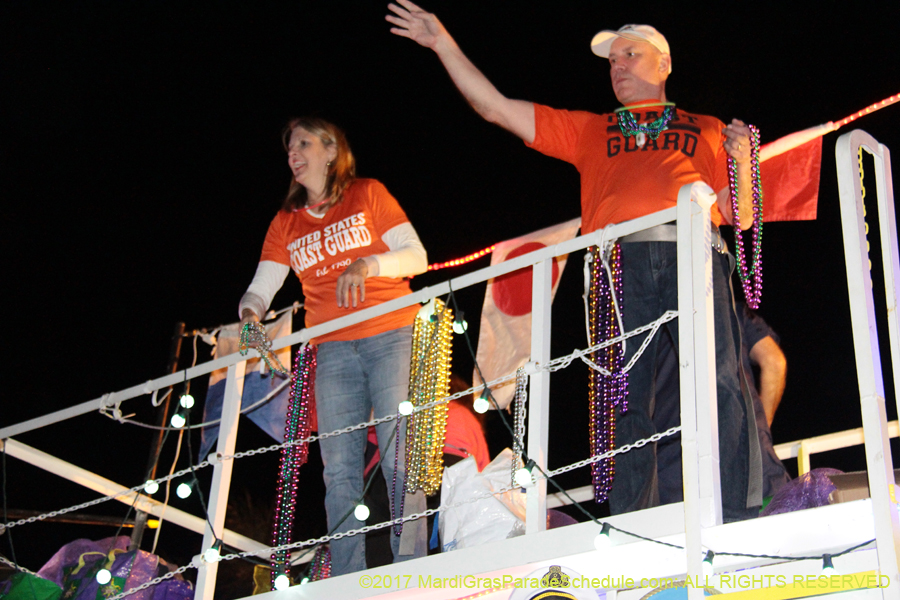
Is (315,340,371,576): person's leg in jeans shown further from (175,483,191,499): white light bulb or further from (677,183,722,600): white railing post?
(677,183,722,600): white railing post

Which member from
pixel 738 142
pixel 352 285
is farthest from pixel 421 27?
pixel 738 142

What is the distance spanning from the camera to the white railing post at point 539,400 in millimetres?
2076

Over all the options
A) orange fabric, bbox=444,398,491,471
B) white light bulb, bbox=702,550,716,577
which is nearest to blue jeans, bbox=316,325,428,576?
orange fabric, bbox=444,398,491,471

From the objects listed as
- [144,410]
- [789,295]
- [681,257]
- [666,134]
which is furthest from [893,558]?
[144,410]

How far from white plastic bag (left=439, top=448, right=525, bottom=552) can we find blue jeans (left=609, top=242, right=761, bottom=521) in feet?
1.29

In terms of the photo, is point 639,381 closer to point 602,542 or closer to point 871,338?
point 602,542

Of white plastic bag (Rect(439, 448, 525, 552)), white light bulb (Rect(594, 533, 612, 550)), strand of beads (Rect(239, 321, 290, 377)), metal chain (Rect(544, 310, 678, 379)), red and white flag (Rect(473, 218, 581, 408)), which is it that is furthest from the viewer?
red and white flag (Rect(473, 218, 581, 408))

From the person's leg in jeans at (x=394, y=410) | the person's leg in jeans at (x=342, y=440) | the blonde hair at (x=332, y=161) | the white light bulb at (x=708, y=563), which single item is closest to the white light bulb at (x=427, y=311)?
the person's leg in jeans at (x=394, y=410)

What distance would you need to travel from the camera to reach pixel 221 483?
8.86 ft

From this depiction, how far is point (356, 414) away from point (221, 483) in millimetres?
443

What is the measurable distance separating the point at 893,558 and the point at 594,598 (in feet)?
1.83

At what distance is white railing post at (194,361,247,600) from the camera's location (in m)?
2.56

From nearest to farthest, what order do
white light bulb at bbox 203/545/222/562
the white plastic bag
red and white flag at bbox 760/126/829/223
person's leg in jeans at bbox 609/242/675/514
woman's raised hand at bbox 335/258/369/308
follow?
person's leg in jeans at bbox 609/242/675/514 → the white plastic bag → white light bulb at bbox 203/545/222/562 → woman's raised hand at bbox 335/258/369/308 → red and white flag at bbox 760/126/829/223

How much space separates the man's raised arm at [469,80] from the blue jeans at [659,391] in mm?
530
